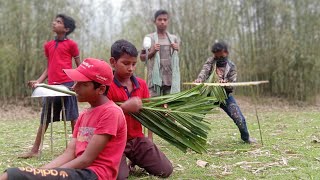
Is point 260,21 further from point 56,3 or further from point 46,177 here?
point 46,177

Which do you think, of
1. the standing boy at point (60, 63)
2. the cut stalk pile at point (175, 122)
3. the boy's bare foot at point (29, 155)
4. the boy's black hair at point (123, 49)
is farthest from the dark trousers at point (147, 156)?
the boy's bare foot at point (29, 155)

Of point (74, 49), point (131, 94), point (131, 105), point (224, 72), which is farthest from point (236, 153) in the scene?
point (74, 49)

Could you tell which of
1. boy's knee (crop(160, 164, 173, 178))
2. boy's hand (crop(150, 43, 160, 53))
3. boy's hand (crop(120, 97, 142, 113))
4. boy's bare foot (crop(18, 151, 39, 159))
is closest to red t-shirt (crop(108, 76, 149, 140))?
boy's hand (crop(120, 97, 142, 113))

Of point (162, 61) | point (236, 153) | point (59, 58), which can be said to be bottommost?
point (236, 153)

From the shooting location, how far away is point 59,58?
5.08 m

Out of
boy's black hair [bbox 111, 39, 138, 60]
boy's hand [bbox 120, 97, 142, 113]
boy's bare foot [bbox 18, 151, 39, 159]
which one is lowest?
boy's bare foot [bbox 18, 151, 39, 159]

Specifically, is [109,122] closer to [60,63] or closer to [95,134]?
[95,134]

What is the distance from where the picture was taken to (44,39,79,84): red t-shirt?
505 cm

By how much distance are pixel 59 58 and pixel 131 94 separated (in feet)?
5.03

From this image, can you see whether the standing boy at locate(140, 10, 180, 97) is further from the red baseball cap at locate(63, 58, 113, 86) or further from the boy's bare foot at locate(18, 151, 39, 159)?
the red baseball cap at locate(63, 58, 113, 86)

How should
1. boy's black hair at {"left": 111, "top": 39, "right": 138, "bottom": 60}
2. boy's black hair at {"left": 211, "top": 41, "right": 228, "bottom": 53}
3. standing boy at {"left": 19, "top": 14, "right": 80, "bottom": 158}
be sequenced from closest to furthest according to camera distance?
1. boy's black hair at {"left": 111, "top": 39, "right": 138, "bottom": 60}
2. standing boy at {"left": 19, "top": 14, "right": 80, "bottom": 158}
3. boy's black hair at {"left": 211, "top": 41, "right": 228, "bottom": 53}

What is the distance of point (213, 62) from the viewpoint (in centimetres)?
579

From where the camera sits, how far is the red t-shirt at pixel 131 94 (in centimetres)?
376

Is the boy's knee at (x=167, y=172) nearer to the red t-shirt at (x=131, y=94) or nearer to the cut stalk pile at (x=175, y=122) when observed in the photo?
the cut stalk pile at (x=175, y=122)
